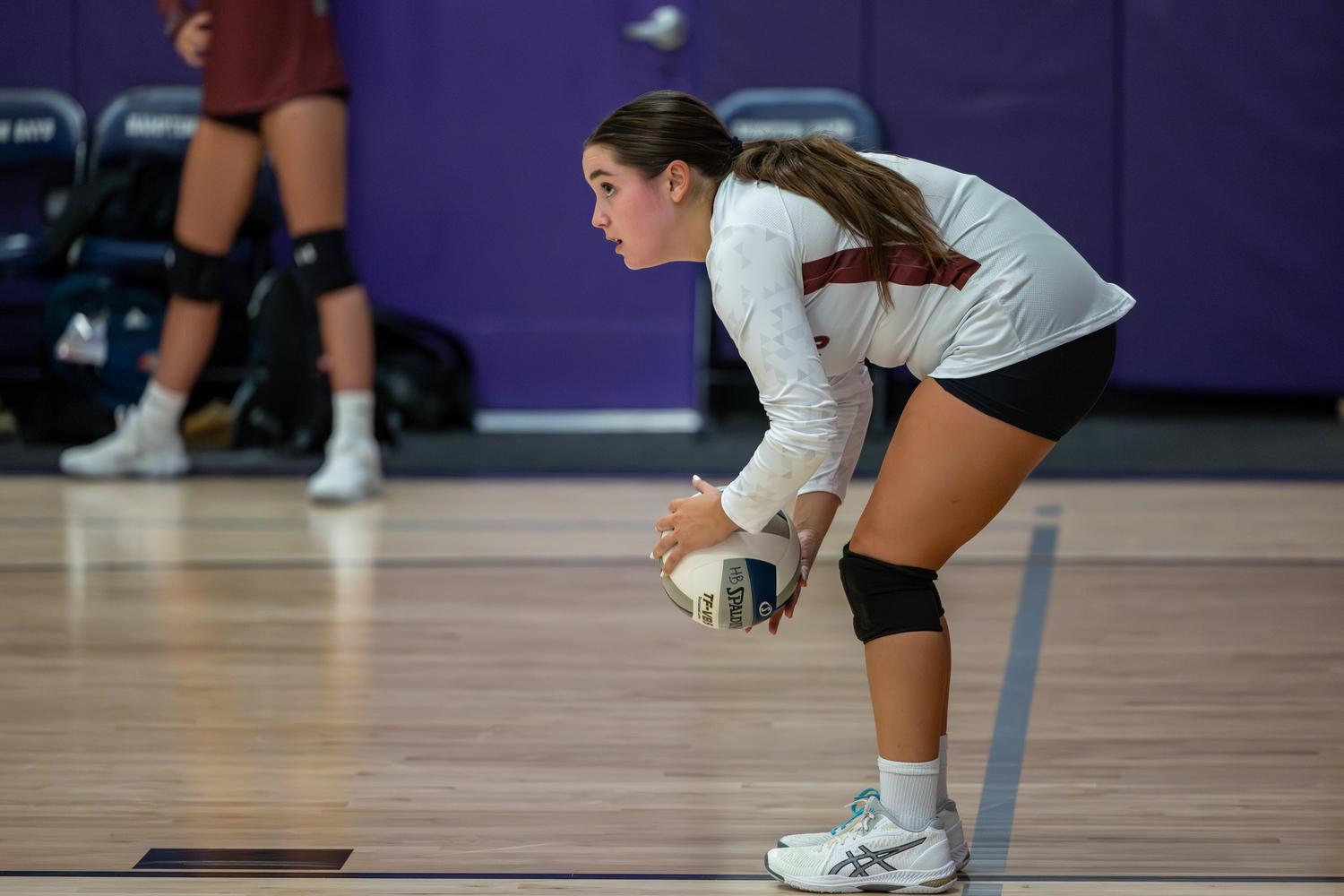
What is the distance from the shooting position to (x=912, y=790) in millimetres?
1575

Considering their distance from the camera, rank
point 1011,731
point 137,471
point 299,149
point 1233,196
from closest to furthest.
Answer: point 1011,731, point 299,149, point 137,471, point 1233,196

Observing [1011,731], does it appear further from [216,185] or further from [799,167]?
[216,185]

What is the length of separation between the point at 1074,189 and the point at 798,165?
4481mm

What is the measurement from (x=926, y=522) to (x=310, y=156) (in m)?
3.00

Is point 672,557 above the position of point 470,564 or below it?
above

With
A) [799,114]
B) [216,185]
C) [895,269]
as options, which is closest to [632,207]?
[895,269]

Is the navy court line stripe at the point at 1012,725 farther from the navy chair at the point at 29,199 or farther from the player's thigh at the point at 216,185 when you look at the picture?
the navy chair at the point at 29,199

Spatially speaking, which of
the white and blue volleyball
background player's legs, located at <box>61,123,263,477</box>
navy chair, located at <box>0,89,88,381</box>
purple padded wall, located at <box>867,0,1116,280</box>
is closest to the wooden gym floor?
the white and blue volleyball

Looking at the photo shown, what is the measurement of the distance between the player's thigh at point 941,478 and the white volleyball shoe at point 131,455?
→ 3.51 meters

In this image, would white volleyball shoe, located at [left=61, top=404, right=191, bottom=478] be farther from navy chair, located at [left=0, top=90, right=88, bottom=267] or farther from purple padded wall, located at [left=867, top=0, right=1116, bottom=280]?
purple padded wall, located at [left=867, top=0, right=1116, bottom=280]

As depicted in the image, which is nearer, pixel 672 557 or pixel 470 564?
pixel 672 557

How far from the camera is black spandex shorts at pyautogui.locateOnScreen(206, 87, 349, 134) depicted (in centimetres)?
413

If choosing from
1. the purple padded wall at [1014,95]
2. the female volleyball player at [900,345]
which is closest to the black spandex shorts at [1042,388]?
the female volleyball player at [900,345]

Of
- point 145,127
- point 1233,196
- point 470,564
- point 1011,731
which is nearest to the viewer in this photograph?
point 1011,731
